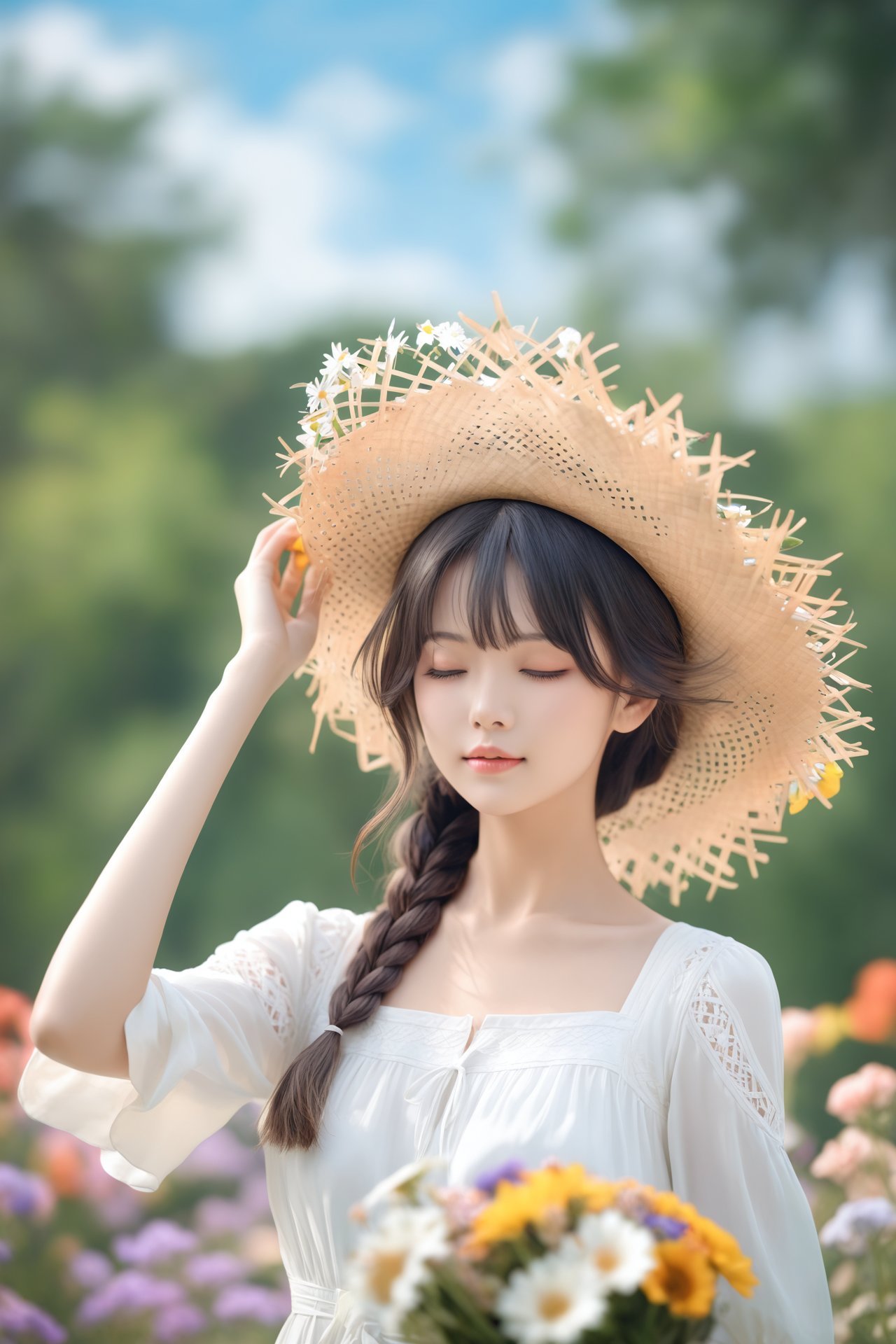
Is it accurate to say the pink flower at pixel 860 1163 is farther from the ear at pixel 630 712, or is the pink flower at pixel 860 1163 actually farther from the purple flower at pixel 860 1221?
the ear at pixel 630 712

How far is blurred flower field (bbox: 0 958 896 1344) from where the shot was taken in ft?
8.79

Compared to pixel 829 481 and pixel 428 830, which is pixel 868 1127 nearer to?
pixel 428 830

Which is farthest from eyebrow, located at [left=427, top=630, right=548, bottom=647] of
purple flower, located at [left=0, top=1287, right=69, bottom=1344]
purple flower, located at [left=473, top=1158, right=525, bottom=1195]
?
purple flower, located at [left=0, top=1287, right=69, bottom=1344]

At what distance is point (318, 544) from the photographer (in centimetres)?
202

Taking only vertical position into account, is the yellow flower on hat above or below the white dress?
above

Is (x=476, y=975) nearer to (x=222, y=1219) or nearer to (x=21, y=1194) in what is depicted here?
(x=21, y=1194)

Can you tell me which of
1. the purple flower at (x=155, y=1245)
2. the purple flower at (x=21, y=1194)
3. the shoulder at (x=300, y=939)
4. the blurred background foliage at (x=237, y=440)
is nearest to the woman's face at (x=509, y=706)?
the shoulder at (x=300, y=939)

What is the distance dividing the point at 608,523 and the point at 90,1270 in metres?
2.53

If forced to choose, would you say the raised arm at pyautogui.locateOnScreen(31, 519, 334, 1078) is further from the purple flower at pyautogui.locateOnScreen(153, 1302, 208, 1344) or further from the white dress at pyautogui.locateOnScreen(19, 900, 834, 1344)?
the purple flower at pyautogui.locateOnScreen(153, 1302, 208, 1344)

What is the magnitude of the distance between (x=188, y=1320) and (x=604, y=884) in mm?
1910

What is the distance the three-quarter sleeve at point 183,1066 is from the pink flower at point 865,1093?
127cm

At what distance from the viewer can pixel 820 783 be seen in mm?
2000

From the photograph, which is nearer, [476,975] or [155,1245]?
[476,975]

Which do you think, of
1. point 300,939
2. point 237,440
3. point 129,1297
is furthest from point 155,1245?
point 237,440
